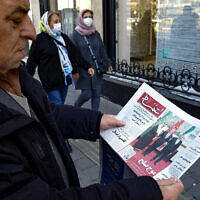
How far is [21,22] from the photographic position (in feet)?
3.02

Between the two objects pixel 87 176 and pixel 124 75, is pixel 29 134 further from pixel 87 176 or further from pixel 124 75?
pixel 124 75

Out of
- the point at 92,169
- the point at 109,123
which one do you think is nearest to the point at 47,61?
the point at 92,169

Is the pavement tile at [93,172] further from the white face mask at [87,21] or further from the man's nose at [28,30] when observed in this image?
the man's nose at [28,30]

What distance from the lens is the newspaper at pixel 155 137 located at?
113cm

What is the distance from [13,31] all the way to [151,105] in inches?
30.9

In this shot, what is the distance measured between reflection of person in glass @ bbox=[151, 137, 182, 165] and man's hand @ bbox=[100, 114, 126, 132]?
0.30m

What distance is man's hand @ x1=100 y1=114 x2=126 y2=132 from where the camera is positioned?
4.72ft

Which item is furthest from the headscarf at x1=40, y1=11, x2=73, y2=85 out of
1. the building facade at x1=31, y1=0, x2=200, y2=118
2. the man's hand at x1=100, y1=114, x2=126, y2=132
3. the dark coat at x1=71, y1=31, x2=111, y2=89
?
the man's hand at x1=100, y1=114, x2=126, y2=132

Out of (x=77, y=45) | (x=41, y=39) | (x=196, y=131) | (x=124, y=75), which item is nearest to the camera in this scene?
(x=196, y=131)

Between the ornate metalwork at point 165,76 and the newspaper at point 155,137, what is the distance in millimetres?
2831

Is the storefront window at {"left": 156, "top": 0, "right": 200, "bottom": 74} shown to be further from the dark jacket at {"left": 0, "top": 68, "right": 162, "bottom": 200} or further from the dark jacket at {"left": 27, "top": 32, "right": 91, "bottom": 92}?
the dark jacket at {"left": 0, "top": 68, "right": 162, "bottom": 200}

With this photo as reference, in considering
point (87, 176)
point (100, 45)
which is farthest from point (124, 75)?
point (87, 176)

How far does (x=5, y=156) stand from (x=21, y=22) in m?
0.47

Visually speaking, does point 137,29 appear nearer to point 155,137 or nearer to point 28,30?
point 155,137
